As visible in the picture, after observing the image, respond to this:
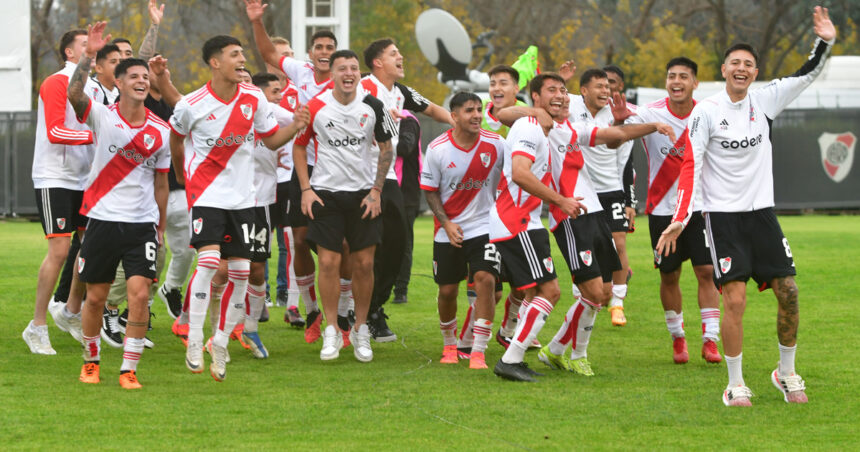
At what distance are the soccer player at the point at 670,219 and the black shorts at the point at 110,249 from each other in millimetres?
3778

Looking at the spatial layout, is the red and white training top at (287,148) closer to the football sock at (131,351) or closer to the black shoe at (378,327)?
the black shoe at (378,327)

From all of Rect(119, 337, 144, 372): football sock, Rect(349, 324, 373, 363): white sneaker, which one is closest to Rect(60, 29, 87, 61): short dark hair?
Rect(119, 337, 144, 372): football sock

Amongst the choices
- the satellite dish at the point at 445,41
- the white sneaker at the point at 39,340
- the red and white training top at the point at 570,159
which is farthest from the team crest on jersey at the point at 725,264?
the satellite dish at the point at 445,41

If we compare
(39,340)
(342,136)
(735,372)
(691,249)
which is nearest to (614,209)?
(691,249)

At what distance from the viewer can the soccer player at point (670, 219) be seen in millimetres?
9047

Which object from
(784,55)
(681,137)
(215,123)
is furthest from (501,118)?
(784,55)

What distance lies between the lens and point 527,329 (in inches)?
323

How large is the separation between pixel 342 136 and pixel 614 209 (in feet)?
11.0

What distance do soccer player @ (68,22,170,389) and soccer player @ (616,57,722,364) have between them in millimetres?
3772

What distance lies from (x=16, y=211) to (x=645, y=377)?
20873 millimetres

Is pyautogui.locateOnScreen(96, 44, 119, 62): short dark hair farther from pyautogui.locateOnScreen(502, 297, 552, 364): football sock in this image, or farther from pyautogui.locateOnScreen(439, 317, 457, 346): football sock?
pyautogui.locateOnScreen(502, 297, 552, 364): football sock

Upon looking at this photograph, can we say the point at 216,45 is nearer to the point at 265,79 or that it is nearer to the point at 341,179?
the point at 341,179

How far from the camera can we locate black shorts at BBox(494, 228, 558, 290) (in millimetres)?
8312

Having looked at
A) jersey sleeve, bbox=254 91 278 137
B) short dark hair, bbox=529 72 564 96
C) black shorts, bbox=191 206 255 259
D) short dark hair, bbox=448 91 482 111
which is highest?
short dark hair, bbox=529 72 564 96
